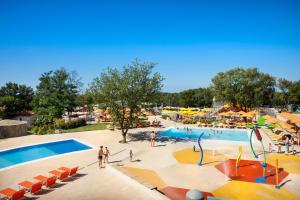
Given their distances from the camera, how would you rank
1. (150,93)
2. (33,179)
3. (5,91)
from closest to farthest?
(33,179) → (150,93) → (5,91)

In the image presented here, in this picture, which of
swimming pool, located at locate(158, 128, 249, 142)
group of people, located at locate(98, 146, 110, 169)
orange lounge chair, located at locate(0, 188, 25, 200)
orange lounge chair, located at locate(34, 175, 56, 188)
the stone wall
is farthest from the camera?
the stone wall

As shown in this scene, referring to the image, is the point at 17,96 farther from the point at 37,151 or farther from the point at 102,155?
the point at 102,155

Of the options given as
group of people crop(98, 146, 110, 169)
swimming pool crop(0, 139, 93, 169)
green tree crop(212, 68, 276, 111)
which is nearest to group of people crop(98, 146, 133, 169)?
group of people crop(98, 146, 110, 169)

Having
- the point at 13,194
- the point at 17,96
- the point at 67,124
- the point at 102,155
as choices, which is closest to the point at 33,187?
the point at 13,194

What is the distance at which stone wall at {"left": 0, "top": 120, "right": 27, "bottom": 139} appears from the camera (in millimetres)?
29025

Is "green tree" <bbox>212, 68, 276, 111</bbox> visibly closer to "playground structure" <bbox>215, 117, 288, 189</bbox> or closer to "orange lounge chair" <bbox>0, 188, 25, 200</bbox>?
"playground structure" <bbox>215, 117, 288, 189</bbox>

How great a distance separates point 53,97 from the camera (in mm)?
41812

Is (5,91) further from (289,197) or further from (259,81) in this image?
(289,197)

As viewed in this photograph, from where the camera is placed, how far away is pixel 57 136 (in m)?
29.2

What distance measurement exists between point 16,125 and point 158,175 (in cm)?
2270

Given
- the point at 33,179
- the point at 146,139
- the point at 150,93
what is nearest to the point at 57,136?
the point at 146,139

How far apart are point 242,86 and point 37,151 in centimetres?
3850

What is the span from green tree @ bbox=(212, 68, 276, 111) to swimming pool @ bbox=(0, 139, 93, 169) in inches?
1274

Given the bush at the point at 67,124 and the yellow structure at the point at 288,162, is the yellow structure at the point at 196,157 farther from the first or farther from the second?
the bush at the point at 67,124
